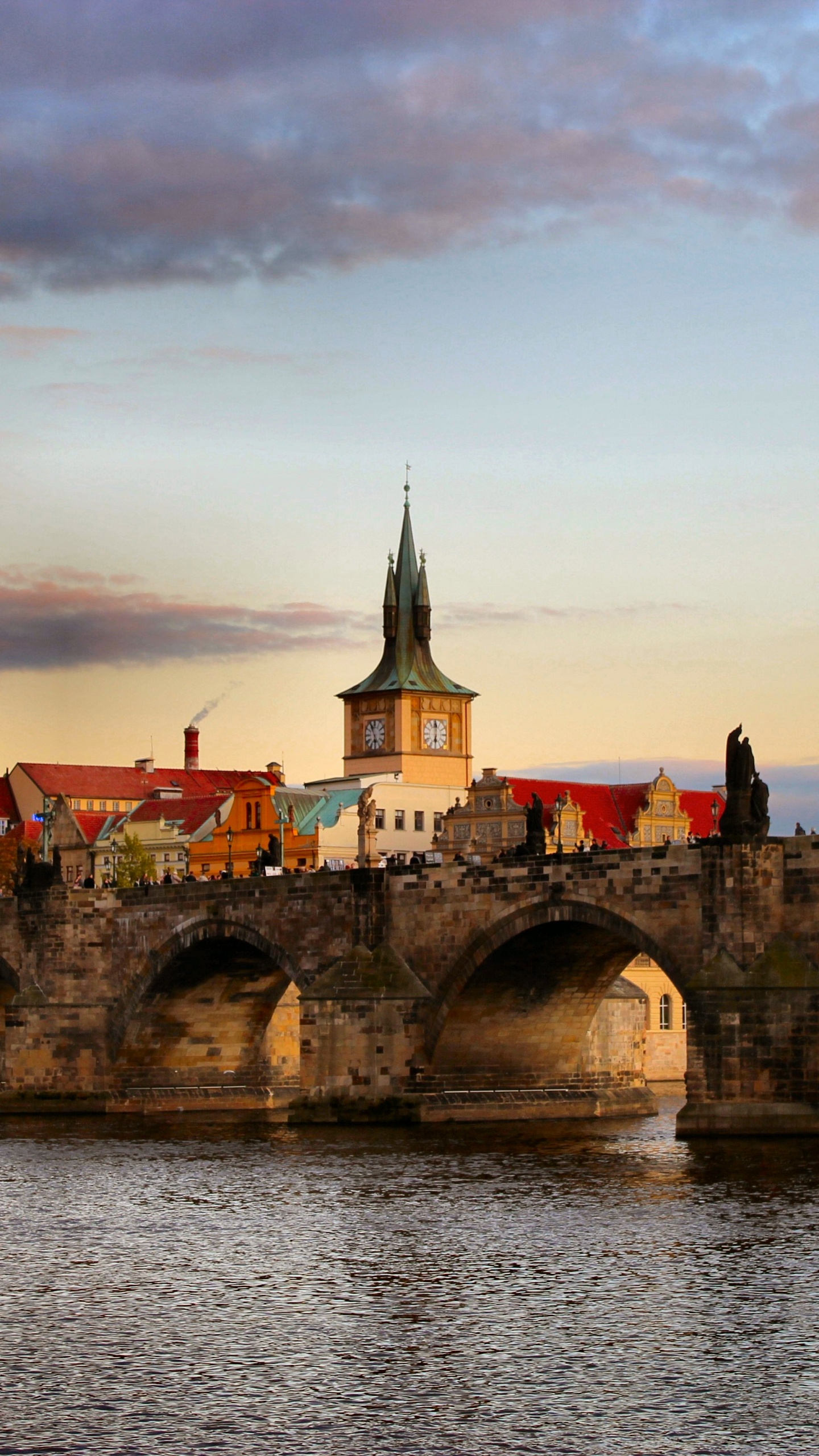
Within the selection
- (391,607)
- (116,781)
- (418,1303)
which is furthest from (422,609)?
(418,1303)

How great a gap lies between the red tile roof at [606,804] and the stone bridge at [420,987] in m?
37.0

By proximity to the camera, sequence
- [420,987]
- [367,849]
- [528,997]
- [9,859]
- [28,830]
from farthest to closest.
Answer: [28,830] → [9,859] → [367,849] → [528,997] → [420,987]

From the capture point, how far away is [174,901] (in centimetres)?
5422

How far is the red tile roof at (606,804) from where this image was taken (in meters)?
98.0

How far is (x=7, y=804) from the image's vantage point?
439ft

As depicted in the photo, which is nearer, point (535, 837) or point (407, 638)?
point (535, 837)

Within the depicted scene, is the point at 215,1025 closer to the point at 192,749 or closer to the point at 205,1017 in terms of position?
the point at 205,1017

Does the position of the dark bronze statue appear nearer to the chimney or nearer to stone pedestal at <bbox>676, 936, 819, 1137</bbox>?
stone pedestal at <bbox>676, 936, 819, 1137</bbox>

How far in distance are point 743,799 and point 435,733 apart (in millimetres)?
77293

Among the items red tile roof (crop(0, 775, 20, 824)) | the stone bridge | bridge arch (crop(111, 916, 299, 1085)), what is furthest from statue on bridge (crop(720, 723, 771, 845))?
red tile roof (crop(0, 775, 20, 824))

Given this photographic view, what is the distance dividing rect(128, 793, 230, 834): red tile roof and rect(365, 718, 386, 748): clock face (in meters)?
9.06

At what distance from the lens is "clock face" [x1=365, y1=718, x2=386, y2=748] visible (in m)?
116

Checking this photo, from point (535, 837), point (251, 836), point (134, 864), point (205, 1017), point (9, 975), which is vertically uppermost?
point (251, 836)

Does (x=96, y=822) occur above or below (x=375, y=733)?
below
